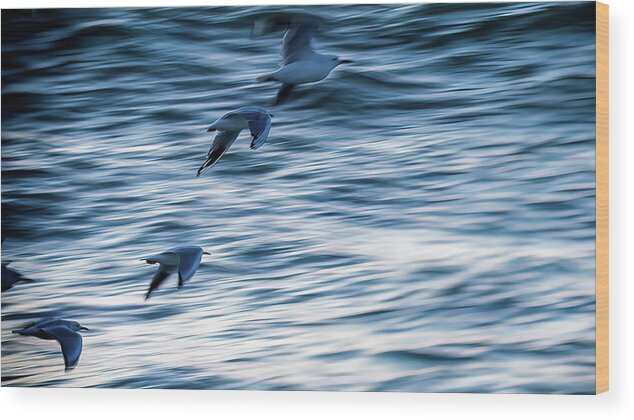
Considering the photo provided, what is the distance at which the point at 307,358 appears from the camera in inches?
141

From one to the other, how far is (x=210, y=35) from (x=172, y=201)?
0.45 m

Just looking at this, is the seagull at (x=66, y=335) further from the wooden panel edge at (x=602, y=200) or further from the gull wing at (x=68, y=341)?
the wooden panel edge at (x=602, y=200)

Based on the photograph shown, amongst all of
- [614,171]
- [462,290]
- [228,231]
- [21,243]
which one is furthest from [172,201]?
[614,171]

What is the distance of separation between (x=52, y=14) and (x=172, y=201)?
0.61 meters

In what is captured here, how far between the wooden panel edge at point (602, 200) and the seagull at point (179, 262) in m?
1.02

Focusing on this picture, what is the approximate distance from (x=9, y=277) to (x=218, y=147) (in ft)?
2.20

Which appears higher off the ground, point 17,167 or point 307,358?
point 17,167

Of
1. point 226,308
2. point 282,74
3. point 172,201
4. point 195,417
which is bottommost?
point 195,417

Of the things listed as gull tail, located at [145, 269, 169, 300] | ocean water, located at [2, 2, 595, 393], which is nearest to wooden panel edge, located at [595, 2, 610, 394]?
ocean water, located at [2, 2, 595, 393]

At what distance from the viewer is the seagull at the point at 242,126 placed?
11.8ft

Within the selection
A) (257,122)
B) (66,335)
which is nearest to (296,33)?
(257,122)

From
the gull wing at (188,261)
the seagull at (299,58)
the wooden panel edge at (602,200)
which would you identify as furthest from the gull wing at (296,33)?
the wooden panel edge at (602,200)

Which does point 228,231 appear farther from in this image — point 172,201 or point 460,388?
point 460,388

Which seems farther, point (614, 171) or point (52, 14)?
point (52, 14)
